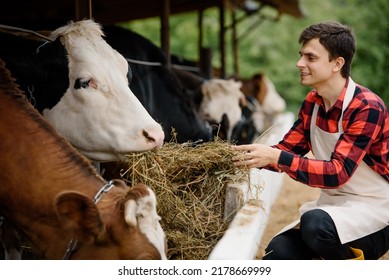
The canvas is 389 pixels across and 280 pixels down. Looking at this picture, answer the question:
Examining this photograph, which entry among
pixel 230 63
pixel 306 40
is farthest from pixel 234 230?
pixel 230 63

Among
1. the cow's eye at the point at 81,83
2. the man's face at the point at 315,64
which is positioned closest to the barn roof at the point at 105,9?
the cow's eye at the point at 81,83

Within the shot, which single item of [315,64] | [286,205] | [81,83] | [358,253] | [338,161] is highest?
[315,64]

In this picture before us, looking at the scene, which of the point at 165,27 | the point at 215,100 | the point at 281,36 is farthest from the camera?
the point at 281,36

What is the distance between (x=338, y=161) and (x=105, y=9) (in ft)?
19.6

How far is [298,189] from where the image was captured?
7230 mm

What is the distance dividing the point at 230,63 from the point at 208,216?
16861 mm

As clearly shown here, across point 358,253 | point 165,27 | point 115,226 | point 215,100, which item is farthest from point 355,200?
point 215,100

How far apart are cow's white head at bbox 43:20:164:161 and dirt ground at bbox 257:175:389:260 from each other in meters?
1.54

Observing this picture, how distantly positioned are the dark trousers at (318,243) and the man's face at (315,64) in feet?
2.06

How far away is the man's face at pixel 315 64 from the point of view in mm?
2771

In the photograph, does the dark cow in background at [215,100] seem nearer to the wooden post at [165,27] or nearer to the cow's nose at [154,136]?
the wooden post at [165,27]

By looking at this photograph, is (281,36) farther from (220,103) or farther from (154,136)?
(154,136)

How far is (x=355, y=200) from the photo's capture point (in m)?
2.83
